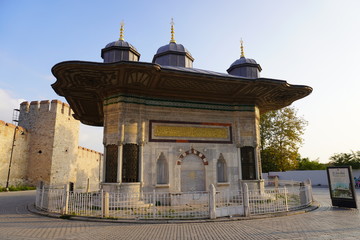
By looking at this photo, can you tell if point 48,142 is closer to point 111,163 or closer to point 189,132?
point 111,163

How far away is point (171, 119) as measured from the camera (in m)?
11.1

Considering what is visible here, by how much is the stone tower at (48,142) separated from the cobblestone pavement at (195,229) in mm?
16439

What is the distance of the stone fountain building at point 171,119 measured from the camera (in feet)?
32.2

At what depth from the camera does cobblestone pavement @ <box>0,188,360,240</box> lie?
551cm

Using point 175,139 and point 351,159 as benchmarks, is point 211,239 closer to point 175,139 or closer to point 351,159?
point 175,139

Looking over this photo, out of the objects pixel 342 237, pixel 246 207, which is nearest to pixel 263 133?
pixel 246 207

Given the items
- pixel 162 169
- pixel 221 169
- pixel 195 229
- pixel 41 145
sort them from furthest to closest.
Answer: pixel 41 145, pixel 221 169, pixel 162 169, pixel 195 229

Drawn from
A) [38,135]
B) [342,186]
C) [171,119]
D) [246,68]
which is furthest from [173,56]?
[38,135]

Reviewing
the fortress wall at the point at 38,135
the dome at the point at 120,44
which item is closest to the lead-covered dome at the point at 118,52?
the dome at the point at 120,44

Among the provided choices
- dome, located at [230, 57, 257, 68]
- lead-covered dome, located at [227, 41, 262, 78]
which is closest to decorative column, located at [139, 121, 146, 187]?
lead-covered dome, located at [227, 41, 262, 78]

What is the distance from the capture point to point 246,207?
7539 mm

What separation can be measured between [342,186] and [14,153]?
23.4 metres

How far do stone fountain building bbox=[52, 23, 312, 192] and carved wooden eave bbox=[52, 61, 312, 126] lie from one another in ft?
0.12

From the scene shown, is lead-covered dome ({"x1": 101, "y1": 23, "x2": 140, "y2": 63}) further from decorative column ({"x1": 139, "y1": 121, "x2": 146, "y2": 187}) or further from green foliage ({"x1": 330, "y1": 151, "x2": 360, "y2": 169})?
green foliage ({"x1": 330, "y1": 151, "x2": 360, "y2": 169})
